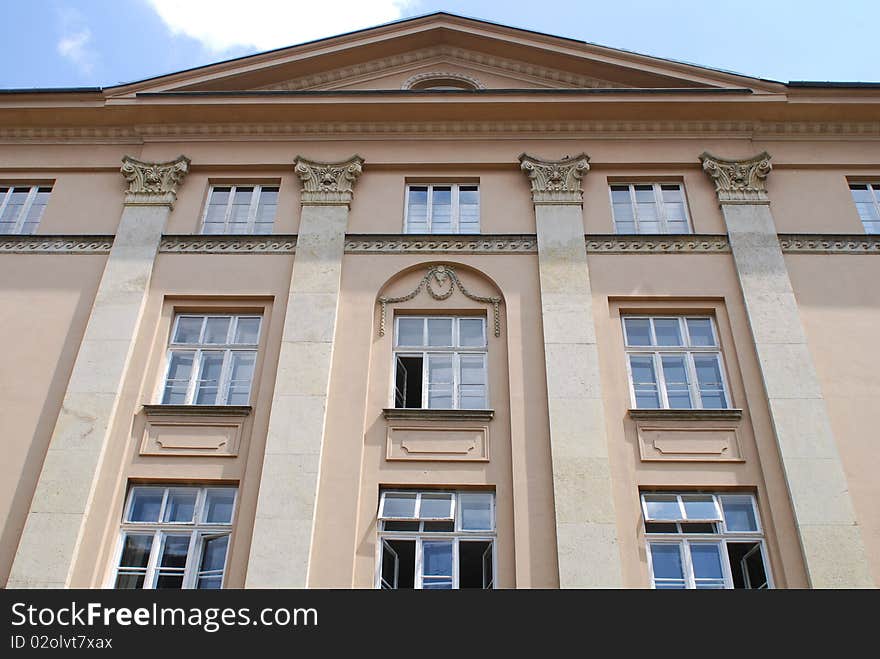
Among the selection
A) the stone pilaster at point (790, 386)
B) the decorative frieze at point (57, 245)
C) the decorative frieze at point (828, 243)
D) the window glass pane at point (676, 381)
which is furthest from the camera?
the decorative frieze at point (57, 245)

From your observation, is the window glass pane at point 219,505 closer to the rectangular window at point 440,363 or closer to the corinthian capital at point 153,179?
the rectangular window at point 440,363

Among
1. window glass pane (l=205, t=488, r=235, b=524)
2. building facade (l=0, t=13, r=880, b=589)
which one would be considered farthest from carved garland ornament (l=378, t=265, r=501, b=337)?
window glass pane (l=205, t=488, r=235, b=524)

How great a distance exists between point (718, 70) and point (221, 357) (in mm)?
10850

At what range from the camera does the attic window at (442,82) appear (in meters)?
17.6

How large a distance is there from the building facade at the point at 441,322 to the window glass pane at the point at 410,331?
5 cm

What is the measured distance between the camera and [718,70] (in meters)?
16.6

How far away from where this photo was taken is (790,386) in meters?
12.9

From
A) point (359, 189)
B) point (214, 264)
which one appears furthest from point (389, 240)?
point (214, 264)

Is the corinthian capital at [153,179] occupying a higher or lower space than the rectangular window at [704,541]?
higher

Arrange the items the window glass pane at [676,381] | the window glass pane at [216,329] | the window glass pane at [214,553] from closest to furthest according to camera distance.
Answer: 1. the window glass pane at [214,553]
2. the window glass pane at [676,381]
3. the window glass pane at [216,329]

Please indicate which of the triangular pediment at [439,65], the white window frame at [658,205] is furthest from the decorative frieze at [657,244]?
the triangular pediment at [439,65]

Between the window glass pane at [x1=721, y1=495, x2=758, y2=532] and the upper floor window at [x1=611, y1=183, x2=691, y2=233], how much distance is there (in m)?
5.33

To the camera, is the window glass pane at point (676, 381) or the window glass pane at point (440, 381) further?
the window glass pane at point (440, 381)
